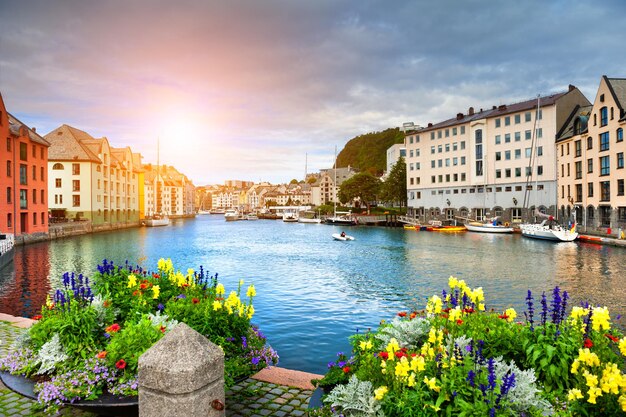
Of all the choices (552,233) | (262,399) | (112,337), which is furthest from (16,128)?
(552,233)

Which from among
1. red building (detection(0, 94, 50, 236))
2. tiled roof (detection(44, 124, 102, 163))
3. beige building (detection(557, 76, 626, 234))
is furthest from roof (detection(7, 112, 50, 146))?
beige building (detection(557, 76, 626, 234))

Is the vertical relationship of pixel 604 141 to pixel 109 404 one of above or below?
above

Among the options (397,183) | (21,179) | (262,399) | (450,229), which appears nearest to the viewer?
(262,399)

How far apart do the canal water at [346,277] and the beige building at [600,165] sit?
30.8ft

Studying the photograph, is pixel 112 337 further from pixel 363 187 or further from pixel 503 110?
pixel 363 187

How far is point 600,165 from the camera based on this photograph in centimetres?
5975

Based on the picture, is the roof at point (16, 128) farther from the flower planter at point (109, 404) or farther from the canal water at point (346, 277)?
the flower planter at point (109, 404)

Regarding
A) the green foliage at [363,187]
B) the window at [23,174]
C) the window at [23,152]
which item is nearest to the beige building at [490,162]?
the green foliage at [363,187]

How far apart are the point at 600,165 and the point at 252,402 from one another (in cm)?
6733

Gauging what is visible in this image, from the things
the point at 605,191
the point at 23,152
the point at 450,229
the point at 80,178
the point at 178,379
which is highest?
the point at 23,152

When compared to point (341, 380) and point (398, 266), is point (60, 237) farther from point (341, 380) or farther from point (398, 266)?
point (341, 380)

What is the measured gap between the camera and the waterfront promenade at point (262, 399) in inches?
299

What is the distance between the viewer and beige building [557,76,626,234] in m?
55.2

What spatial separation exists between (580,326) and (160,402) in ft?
19.5
